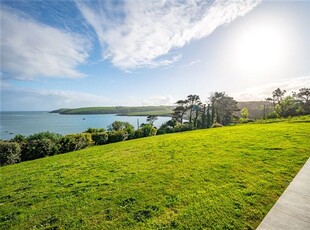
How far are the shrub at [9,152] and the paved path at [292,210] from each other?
1559 centimetres

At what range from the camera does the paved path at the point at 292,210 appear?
3102mm

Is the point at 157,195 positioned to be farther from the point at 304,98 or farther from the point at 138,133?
the point at 304,98

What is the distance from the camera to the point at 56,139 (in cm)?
1565

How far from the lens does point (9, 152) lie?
40.9 feet

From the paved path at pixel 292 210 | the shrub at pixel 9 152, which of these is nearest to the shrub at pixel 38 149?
the shrub at pixel 9 152

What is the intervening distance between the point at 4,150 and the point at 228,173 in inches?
587

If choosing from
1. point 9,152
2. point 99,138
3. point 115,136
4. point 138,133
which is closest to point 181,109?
point 138,133

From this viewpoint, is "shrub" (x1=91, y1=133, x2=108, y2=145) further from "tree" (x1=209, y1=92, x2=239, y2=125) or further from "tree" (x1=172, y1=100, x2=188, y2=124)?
"tree" (x1=209, y1=92, x2=239, y2=125)

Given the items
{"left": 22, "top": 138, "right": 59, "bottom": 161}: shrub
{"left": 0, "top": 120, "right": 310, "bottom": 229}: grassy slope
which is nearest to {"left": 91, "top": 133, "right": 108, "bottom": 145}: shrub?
{"left": 22, "top": 138, "right": 59, "bottom": 161}: shrub

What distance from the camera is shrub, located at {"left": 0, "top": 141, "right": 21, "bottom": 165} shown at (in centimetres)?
1224

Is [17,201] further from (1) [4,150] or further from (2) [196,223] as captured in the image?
(1) [4,150]

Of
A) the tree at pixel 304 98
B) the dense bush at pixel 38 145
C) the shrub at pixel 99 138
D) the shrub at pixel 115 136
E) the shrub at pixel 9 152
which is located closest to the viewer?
the shrub at pixel 9 152

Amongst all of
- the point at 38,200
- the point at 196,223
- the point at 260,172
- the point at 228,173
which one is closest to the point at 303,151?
the point at 260,172

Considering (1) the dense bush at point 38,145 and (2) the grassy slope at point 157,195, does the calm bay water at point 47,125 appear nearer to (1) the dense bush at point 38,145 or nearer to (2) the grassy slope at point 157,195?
(1) the dense bush at point 38,145
